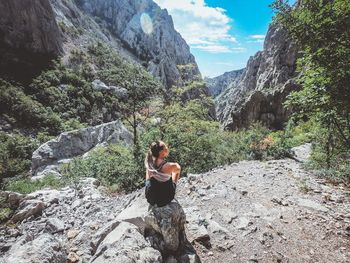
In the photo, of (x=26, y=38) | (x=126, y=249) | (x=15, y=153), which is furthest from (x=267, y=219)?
(x=26, y=38)

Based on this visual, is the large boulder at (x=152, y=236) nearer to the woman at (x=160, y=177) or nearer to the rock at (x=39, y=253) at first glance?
the woman at (x=160, y=177)

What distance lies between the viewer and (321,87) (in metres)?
4.97

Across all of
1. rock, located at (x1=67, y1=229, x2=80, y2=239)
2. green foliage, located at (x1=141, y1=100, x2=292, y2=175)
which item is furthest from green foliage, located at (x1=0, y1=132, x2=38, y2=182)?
rock, located at (x1=67, y1=229, x2=80, y2=239)

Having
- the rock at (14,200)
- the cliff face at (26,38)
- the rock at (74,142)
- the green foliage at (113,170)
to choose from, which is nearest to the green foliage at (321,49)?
the green foliage at (113,170)

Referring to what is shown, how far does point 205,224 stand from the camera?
566 centimetres

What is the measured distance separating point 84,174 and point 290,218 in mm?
9724

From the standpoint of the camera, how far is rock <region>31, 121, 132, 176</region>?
2003 centimetres

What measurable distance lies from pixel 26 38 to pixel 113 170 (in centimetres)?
4113

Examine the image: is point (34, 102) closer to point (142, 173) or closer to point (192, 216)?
point (142, 173)

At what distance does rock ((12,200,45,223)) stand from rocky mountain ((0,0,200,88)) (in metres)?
11.8

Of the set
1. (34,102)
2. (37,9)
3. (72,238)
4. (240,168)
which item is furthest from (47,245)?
(37,9)

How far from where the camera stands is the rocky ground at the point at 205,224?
4141 mm

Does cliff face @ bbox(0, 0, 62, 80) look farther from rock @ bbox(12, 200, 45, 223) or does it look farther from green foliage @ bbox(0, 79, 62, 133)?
rock @ bbox(12, 200, 45, 223)

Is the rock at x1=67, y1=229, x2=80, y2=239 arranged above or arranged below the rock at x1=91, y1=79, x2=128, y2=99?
below
